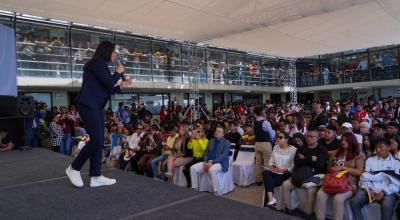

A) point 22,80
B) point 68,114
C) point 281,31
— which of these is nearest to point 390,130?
point 281,31

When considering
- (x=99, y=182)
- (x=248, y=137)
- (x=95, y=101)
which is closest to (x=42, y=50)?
(x=248, y=137)

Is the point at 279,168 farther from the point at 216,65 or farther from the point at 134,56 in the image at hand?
the point at 216,65

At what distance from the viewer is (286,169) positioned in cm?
485

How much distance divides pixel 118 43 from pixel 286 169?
11541 mm

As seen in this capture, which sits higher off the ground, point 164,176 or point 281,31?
point 281,31

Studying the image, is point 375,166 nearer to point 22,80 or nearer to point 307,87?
point 22,80

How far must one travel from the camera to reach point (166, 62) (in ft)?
52.2

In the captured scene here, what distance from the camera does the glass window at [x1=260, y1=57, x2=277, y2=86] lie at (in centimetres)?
2216

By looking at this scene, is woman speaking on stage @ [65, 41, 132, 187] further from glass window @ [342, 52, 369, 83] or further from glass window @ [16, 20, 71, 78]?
glass window @ [342, 52, 369, 83]

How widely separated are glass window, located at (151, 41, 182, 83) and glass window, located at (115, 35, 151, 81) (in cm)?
44

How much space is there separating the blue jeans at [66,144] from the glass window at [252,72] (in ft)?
43.0

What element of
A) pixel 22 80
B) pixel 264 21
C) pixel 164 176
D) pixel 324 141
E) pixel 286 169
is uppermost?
pixel 264 21

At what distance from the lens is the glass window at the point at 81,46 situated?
1242 cm

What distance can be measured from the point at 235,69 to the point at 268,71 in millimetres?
3877
